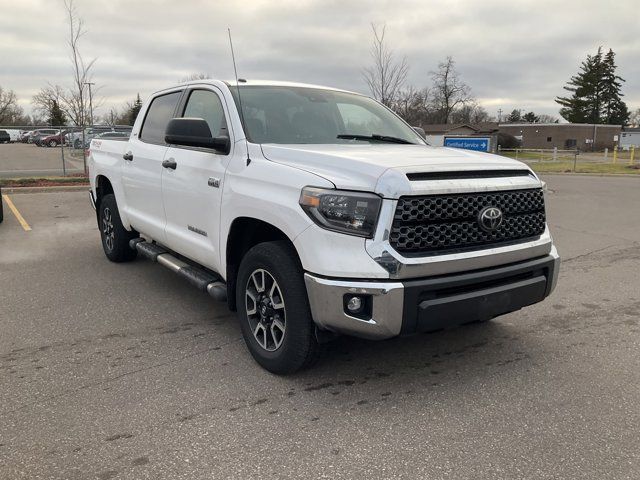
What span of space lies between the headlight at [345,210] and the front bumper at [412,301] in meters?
0.30

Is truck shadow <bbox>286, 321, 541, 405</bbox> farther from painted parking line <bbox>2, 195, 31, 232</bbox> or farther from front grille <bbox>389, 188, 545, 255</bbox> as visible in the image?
painted parking line <bbox>2, 195, 31, 232</bbox>

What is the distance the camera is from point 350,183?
301cm

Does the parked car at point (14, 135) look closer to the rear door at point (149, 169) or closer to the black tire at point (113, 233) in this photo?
the black tire at point (113, 233)

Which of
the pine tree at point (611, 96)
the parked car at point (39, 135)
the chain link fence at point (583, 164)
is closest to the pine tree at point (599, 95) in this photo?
the pine tree at point (611, 96)

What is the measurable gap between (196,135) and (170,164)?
2.85 ft

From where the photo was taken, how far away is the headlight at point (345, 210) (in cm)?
295

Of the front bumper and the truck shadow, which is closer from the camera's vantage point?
the front bumper

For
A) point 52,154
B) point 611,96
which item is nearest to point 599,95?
point 611,96

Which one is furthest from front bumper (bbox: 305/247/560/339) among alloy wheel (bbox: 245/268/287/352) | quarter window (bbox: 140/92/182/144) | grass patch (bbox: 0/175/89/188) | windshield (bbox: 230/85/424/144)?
grass patch (bbox: 0/175/89/188)

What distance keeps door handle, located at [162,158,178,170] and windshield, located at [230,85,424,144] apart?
2.68 feet

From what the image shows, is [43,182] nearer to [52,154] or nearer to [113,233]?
[113,233]

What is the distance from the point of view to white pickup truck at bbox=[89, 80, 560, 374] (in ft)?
9.70

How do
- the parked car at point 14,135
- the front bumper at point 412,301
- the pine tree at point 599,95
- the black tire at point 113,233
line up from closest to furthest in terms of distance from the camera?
the front bumper at point 412,301 → the black tire at point 113,233 → the parked car at point 14,135 → the pine tree at point 599,95

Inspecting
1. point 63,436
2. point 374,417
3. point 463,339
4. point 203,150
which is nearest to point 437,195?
point 374,417
